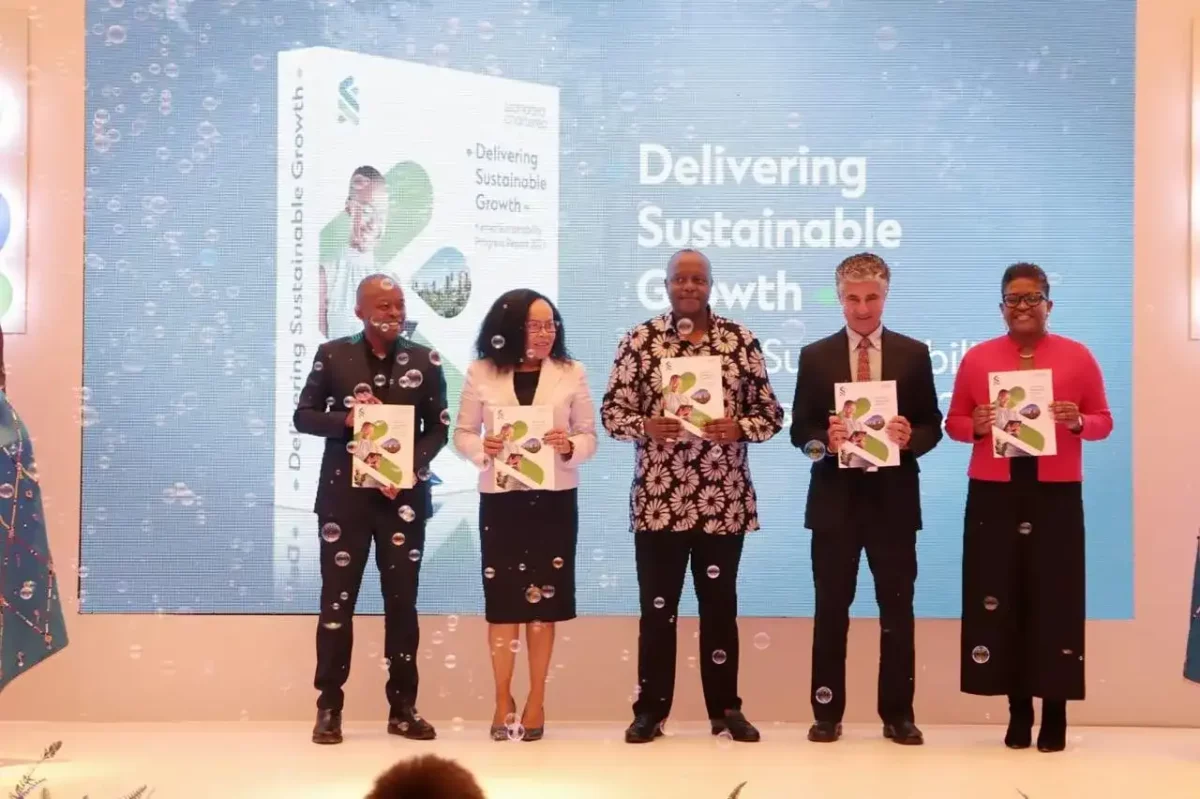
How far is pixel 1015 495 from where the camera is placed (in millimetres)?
4438

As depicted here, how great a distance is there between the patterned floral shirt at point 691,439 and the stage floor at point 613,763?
0.77 metres

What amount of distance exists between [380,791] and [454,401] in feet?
12.9

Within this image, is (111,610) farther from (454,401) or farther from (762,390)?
(762,390)

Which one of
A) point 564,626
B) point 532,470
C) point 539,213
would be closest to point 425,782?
point 532,470

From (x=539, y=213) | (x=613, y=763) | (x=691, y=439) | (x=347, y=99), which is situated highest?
(x=347, y=99)

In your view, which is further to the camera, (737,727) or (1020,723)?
(737,727)

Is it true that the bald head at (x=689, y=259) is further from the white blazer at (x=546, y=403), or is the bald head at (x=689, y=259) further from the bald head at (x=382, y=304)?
the bald head at (x=382, y=304)

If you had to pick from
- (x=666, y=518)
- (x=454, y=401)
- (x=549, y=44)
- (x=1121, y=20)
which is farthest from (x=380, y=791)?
(x=1121, y=20)

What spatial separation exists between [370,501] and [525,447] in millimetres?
571

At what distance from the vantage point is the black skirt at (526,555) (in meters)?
4.60

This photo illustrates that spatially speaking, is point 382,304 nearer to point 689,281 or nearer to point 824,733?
point 689,281

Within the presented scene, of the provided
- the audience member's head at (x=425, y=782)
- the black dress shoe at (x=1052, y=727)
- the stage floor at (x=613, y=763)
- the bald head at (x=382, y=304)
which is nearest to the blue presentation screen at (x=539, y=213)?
the stage floor at (x=613, y=763)

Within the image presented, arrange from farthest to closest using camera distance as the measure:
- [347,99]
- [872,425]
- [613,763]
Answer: [347,99] → [872,425] → [613,763]

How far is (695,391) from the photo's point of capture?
14.5 feet
